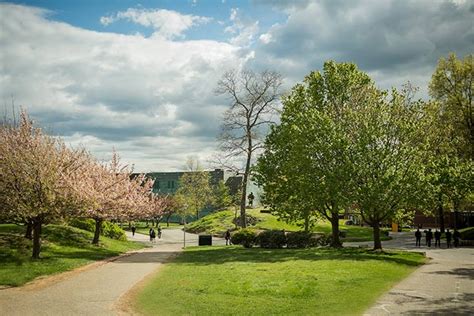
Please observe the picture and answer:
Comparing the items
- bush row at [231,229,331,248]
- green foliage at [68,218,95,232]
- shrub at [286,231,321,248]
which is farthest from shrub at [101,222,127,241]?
shrub at [286,231,321,248]

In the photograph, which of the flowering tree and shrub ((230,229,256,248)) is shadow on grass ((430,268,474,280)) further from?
the flowering tree

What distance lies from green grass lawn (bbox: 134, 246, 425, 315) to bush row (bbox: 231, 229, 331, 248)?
927cm

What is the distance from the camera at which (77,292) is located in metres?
18.8

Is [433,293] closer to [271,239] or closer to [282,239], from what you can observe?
[282,239]

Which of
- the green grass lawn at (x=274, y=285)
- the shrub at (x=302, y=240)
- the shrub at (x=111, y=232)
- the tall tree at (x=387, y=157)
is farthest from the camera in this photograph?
the shrub at (x=111, y=232)

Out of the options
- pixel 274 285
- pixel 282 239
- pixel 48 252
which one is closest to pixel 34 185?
pixel 48 252

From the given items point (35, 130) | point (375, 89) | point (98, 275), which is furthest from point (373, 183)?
point (35, 130)

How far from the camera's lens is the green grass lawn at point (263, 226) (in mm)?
57706

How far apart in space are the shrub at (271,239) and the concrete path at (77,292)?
1410 centimetres

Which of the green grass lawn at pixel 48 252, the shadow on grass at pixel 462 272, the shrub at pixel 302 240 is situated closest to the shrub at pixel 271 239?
the shrub at pixel 302 240

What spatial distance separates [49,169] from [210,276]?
1170 centimetres

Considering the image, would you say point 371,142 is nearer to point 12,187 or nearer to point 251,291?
point 251,291

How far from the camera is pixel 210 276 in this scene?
854 inches

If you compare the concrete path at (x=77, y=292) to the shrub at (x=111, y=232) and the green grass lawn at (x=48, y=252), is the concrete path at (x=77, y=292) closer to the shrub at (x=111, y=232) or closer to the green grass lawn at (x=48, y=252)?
the green grass lawn at (x=48, y=252)
